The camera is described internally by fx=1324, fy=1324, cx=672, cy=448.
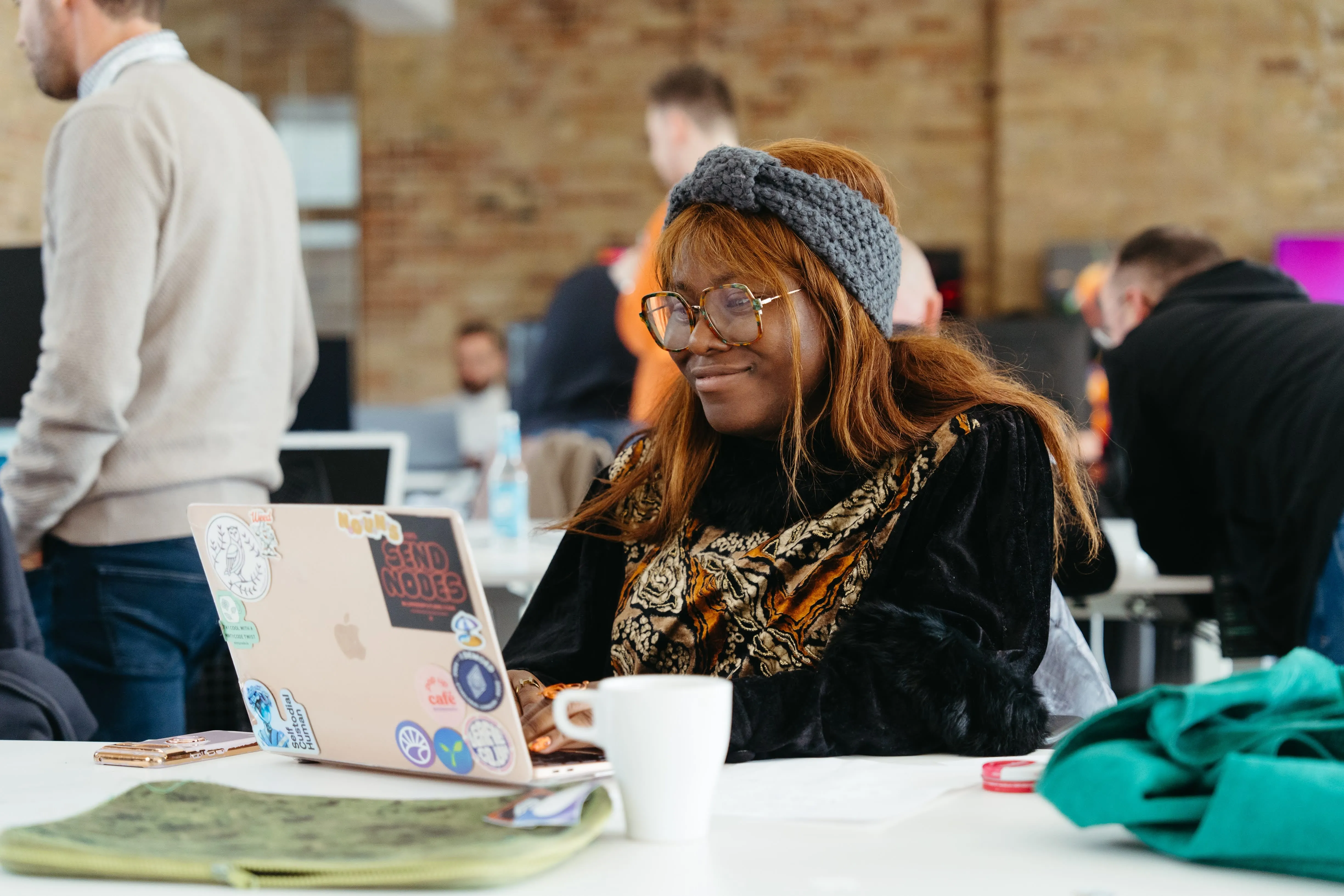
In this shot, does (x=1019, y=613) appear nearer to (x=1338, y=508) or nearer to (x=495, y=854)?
(x=495, y=854)

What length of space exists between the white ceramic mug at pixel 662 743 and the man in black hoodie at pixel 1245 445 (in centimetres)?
193

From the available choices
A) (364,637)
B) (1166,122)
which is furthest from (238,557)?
(1166,122)

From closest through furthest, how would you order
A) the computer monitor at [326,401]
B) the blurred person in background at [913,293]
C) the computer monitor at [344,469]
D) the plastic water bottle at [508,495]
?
the blurred person in background at [913,293]
the computer monitor at [344,469]
the plastic water bottle at [508,495]
the computer monitor at [326,401]

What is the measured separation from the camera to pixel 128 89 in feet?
6.45

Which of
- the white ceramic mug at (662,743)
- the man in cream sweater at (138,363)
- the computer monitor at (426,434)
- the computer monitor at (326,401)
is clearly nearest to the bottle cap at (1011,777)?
the white ceramic mug at (662,743)

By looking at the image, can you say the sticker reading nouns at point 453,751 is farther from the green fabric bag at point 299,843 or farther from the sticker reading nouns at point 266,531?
the sticker reading nouns at point 266,531

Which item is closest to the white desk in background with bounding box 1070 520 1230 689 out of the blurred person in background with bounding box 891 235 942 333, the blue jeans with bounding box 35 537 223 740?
the blurred person in background with bounding box 891 235 942 333

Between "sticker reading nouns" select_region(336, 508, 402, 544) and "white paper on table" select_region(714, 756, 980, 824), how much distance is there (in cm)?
28

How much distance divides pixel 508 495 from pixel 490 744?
1994 millimetres

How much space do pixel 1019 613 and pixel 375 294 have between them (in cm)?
726

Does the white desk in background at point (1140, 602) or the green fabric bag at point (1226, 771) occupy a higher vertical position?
the green fabric bag at point (1226, 771)

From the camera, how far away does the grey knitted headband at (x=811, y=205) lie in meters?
1.34

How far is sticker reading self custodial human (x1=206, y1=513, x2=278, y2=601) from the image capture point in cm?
96

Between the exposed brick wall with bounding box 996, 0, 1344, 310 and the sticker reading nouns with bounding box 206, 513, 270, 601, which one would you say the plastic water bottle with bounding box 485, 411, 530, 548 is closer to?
the sticker reading nouns with bounding box 206, 513, 270, 601
